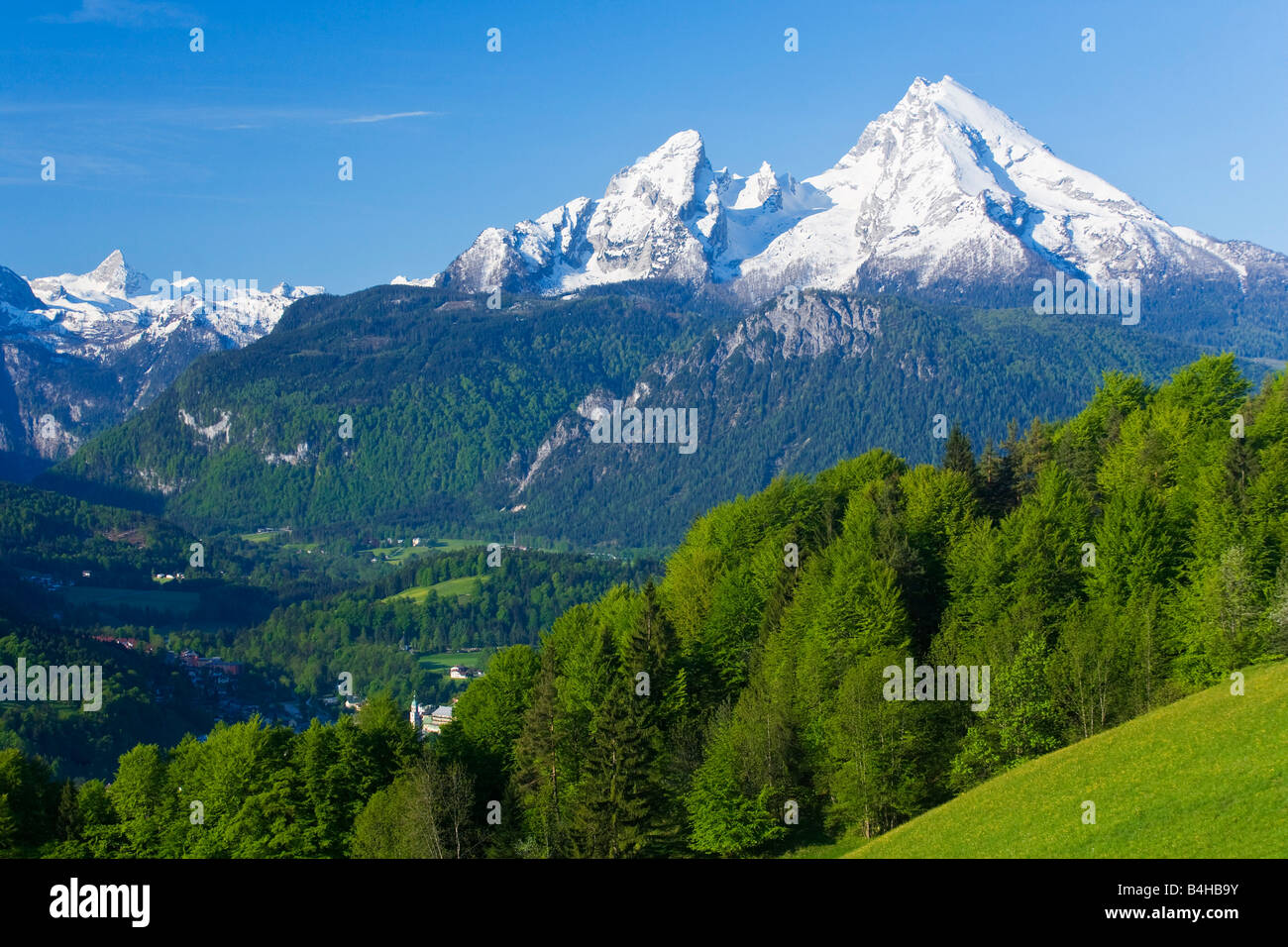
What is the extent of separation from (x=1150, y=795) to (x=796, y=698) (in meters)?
27.1

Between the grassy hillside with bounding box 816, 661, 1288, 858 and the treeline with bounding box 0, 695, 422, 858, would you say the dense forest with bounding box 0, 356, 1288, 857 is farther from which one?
the grassy hillside with bounding box 816, 661, 1288, 858

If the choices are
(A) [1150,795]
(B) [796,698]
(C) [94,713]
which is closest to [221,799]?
(B) [796,698]

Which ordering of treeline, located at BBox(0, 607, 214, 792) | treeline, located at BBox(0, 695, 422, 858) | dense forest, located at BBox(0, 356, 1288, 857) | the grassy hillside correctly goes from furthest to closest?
treeline, located at BBox(0, 607, 214, 792)
treeline, located at BBox(0, 695, 422, 858)
dense forest, located at BBox(0, 356, 1288, 857)
the grassy hillside

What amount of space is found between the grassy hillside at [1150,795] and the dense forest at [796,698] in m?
6.22

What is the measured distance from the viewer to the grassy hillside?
3591 centimetres

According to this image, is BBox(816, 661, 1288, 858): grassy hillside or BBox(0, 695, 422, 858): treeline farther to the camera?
BBox(0, 695, 422, 858): treeline

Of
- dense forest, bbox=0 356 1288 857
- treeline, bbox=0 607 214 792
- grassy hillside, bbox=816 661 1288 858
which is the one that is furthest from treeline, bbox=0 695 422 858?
treeline, bbox=0 607 214 792

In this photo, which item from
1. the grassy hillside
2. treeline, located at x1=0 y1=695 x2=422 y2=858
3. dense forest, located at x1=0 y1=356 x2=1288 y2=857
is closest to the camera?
the grassy hillside

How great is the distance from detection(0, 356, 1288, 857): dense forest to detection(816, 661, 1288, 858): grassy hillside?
6222mm

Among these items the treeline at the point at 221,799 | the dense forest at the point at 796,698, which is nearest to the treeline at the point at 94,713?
the treeline at the point at 221,799

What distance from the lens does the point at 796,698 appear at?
6606 centimetres
